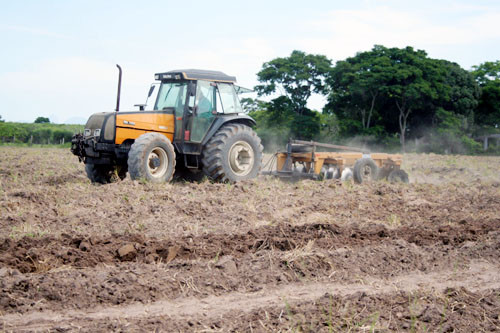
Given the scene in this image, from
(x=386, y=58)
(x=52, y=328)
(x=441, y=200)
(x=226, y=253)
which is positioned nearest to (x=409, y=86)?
(x=386, y=58)

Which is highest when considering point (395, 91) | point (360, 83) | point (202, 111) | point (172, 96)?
point (360, 83)

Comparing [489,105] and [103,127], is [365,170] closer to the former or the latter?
[103,127]

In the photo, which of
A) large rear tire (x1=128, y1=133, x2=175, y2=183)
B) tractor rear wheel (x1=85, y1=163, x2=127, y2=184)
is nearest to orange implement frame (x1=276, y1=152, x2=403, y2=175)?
large rear tire (x1=128, y1=133, x2=175, y2=183)

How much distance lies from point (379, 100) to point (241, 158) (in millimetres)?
27485

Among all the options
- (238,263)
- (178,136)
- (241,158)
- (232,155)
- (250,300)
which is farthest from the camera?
(241,158)

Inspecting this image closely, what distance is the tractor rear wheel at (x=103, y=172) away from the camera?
1094 cm

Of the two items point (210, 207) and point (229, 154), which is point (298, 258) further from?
point (229, 154)

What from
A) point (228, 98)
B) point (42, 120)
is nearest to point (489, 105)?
point (228, 98)

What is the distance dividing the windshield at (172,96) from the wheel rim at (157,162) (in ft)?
3.75

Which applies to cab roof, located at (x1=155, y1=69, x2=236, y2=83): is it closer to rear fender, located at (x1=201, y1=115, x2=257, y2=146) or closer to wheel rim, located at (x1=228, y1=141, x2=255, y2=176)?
rear fender, located at (x1=201, y1=115, x2=257, y2=146)

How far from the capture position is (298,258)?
17.3 feet

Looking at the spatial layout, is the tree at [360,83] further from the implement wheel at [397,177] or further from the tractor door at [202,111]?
the tractor door at [202,111]

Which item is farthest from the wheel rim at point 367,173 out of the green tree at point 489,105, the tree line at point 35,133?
the tree line at point 35,133

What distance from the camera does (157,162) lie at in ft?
32.8
